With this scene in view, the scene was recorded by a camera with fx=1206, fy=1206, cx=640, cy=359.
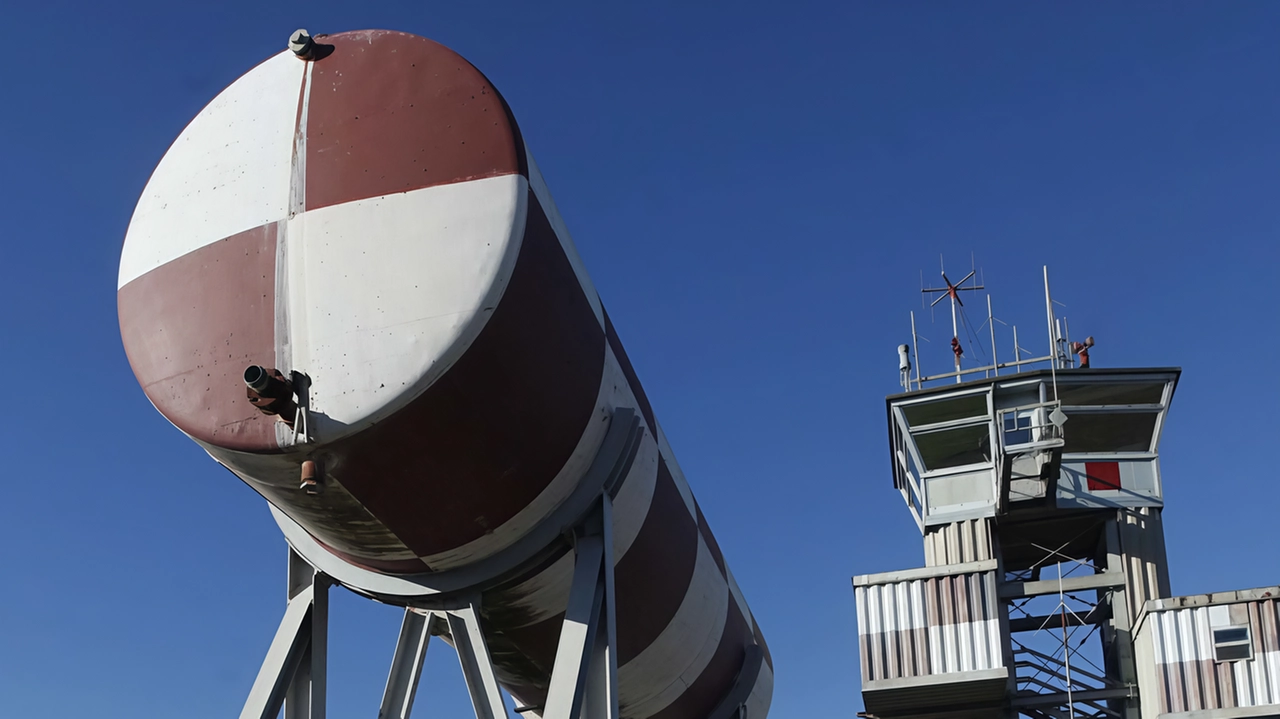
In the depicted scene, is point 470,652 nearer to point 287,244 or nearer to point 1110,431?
point 287,244

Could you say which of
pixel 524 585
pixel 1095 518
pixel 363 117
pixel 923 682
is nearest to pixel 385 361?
pixel 363 117

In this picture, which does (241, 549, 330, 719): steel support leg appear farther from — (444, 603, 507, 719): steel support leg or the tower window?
the tower window

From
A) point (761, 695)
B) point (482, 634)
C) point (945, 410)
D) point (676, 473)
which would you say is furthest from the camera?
point (945, 410)

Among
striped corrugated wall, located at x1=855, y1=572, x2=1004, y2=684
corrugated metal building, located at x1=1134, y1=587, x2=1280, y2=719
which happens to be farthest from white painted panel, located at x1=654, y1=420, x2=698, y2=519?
corrugated metal building, located at x1=1134, y1=587, x2=1280, y2=719

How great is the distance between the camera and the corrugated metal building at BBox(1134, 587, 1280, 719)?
15938mm

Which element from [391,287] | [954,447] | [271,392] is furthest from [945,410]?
[271,392]

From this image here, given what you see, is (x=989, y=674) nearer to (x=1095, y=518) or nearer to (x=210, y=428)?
(x=1095, y=518)

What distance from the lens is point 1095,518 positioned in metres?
19.7

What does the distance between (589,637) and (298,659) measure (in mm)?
2435

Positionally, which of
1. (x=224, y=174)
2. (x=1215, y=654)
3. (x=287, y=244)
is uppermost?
(x=224, y=174)

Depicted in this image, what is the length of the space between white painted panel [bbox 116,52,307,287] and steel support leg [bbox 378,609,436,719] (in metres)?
3.55

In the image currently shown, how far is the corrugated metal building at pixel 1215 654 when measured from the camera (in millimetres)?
15938

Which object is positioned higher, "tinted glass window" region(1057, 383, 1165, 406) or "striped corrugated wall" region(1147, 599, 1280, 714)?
"tinted glass window" region(1057, 383, 1165, 406)

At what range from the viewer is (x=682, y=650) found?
12453 millimetres
